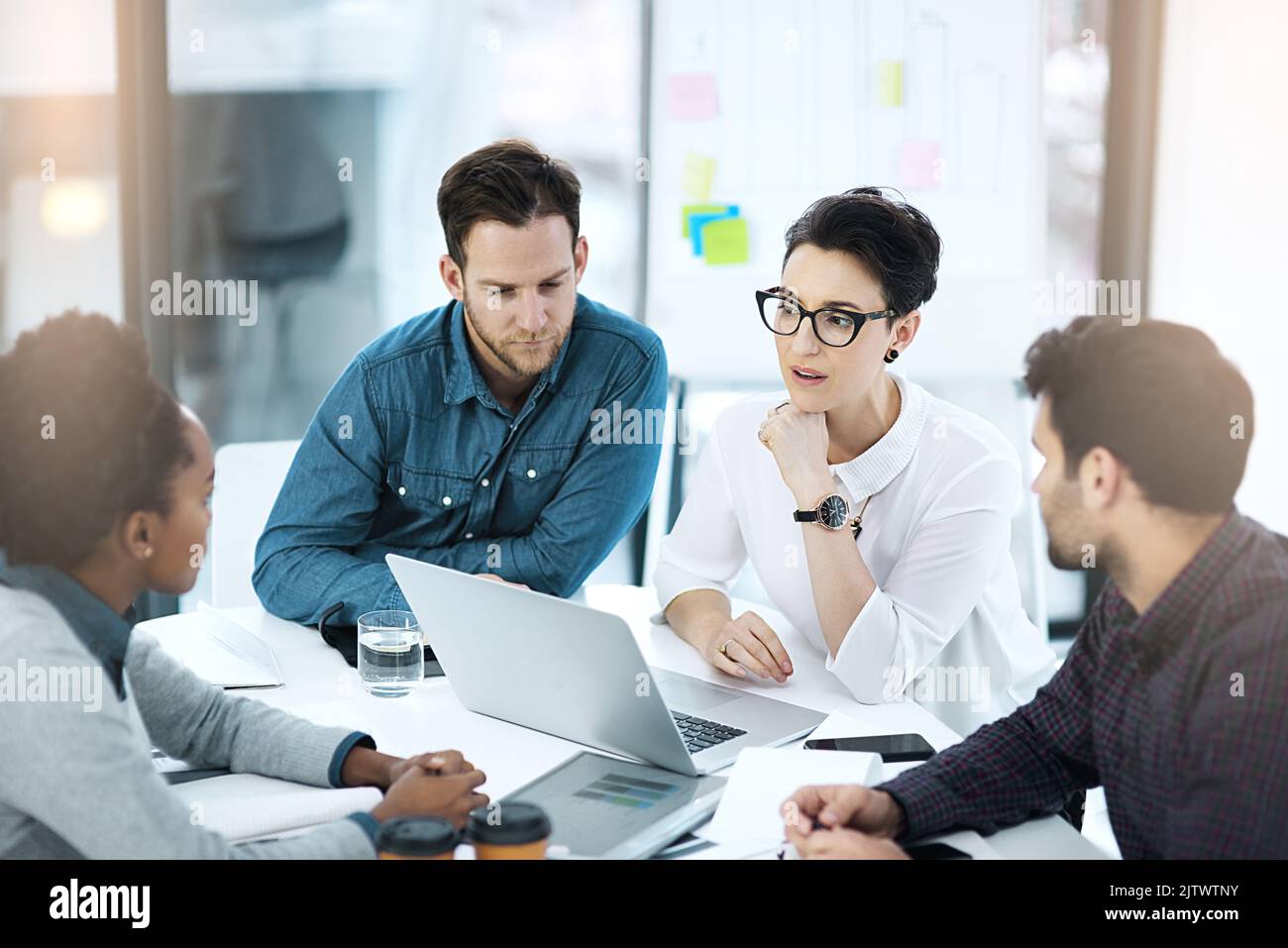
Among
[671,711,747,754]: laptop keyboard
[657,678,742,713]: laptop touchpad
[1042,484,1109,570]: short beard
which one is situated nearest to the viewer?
[1042,484,1109,570]: short beard

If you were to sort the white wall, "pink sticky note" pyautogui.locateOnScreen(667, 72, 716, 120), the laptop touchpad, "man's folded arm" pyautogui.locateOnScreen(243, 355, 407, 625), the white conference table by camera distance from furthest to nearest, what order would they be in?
1. "pink sticky note" pyautogui.locateOnScreen(667, 72, 716, 120)
2. the white wall
3. "man's folded arm" pyautogui.locateOnScreen(243, 355, 407, 625)
4. the laptop touchpad
5. the white conference table

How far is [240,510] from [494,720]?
937mm

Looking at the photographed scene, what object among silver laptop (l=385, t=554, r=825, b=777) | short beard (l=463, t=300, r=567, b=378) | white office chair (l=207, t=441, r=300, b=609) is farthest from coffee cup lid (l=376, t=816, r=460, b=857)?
white office chair (l=207, t=441, r=300, b=609)

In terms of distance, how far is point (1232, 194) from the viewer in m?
3.16

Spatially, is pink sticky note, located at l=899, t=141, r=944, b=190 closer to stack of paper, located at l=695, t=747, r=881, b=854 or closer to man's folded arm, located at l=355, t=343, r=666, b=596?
man's folded arm, located at l=355, t=343, r=666, b=596

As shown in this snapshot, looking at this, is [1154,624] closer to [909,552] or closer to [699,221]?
[909,552]

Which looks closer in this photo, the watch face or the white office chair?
the watch face

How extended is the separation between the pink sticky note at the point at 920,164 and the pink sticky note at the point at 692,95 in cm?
53

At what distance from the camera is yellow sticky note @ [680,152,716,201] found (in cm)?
332

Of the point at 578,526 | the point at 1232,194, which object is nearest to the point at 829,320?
the point at 578,526

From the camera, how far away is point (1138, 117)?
3.56 metres

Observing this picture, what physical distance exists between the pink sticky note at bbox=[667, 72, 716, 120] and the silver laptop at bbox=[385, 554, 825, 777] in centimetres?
207

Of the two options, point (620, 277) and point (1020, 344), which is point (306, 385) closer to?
point (620, 277)
